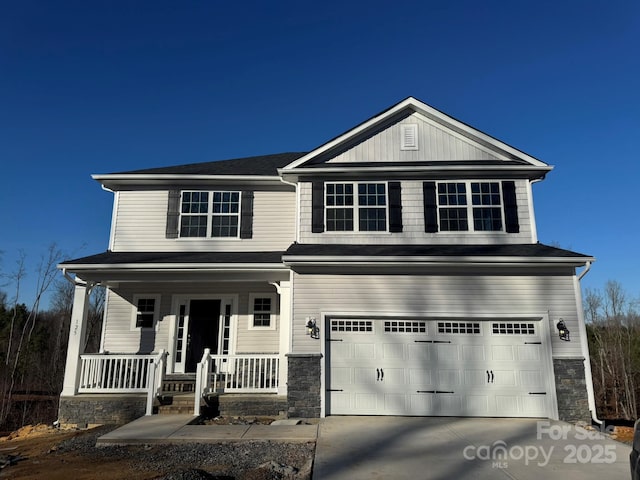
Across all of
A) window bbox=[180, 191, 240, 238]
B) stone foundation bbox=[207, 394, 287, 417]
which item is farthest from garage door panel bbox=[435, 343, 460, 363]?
window bbox=[180, 191, 240, 238]

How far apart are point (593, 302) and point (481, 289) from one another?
23.4 m

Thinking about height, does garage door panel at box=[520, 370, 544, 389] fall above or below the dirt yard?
above

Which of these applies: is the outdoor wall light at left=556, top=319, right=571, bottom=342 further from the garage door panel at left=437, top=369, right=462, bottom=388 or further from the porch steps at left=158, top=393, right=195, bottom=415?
the porch steps at left=158, top=393, right=195, bottom=415

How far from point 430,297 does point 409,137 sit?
476 cm

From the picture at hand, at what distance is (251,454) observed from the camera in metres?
6.16

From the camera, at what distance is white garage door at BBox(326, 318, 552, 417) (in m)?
8.86

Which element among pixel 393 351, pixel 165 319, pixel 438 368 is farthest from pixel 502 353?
pixel 165 319

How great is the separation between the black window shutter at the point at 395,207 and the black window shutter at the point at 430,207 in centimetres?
65

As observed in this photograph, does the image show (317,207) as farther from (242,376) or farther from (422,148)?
(242,376)

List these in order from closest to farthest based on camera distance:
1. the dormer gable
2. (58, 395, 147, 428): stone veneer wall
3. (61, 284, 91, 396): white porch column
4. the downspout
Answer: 1. the downspout
2. (58, 395, 147, 428): stone veneer wall
3. (61, 284, 91, 396): white porch column
4. the dormer gable

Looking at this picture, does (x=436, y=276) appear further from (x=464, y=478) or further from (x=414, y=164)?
(x=464, y=478)

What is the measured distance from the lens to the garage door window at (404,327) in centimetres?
924

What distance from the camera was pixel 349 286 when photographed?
9.46m

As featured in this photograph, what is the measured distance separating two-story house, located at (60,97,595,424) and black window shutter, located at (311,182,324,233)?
0.12ft
